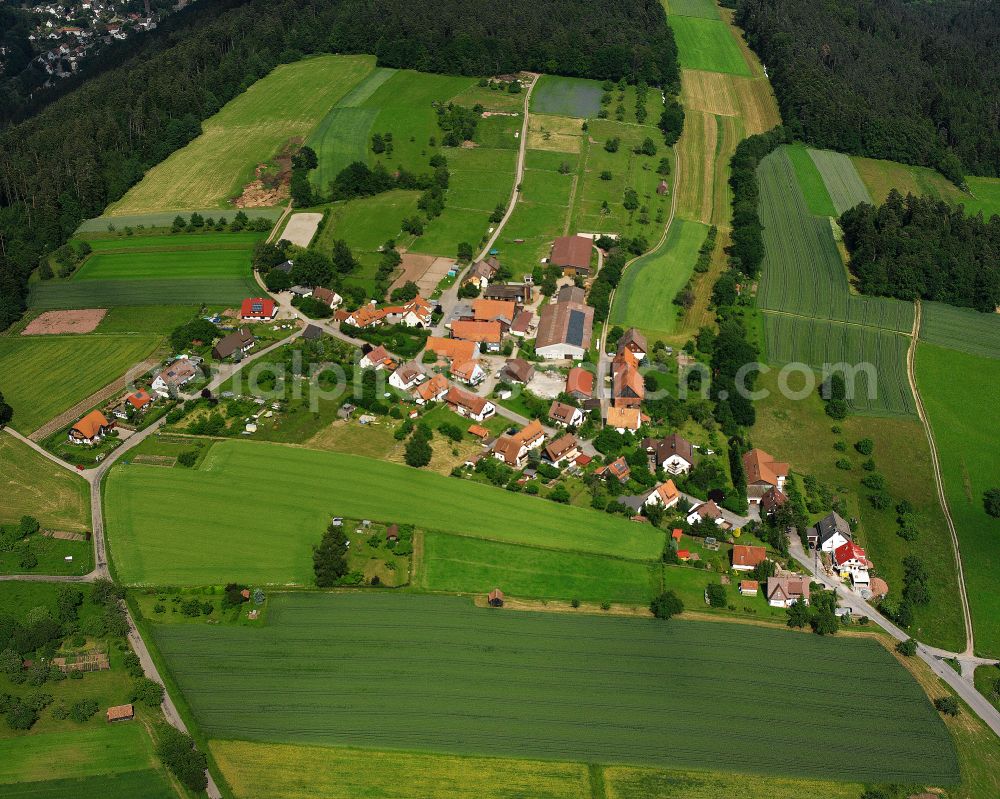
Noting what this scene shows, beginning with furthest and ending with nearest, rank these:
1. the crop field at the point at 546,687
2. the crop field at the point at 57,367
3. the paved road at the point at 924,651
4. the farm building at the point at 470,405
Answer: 1. the crop field at the point at 57,367
2. the farm building at the point at 470,405
3. the paved road at the point at 924,651
4. the crop field at the point at 546,687

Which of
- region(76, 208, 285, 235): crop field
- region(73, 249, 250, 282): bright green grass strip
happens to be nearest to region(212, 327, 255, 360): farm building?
region(73, 249, 250, 282): bright green grass strip

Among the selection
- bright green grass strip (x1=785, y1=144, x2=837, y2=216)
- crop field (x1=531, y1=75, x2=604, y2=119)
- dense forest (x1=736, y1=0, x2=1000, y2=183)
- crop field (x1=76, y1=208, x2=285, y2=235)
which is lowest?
crop field (x1=76, y1=208, x2=285, y2=235)

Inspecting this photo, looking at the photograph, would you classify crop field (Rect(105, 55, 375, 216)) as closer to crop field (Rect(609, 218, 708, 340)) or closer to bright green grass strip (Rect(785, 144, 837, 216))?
crop field (Rect(609, 218, 708, 340))

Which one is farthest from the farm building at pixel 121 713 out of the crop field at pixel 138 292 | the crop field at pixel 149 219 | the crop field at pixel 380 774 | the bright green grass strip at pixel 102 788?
the crop field at pixel 149 219

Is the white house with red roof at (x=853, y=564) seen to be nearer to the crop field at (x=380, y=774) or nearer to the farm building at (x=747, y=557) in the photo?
the farm building at (x=747, y=557)

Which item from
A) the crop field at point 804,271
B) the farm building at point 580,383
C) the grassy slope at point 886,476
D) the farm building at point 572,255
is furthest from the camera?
the farm building at point 572,255

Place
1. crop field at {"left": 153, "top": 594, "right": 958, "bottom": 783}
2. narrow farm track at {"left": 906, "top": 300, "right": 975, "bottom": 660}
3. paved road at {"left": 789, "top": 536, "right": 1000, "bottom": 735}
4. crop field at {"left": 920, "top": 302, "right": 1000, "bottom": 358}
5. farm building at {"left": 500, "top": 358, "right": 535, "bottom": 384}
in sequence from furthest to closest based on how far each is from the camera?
1. crop field at {"left": 920, "top": 302, "right": 1000, "bottom": 358}
2. farm building at {"left": 500, "top": 358, "right": 535, "bottom": 384}
3. narrow farm track at {"left": 906, "top": 300, "right": 975, "bottom": 660}
4. paved road at {"left": 789, "top": 536, "right": 1000, "bottom": 735}
5. crop field at {"left": 153, "top": 594, "right": 958, "bottom": 783}
